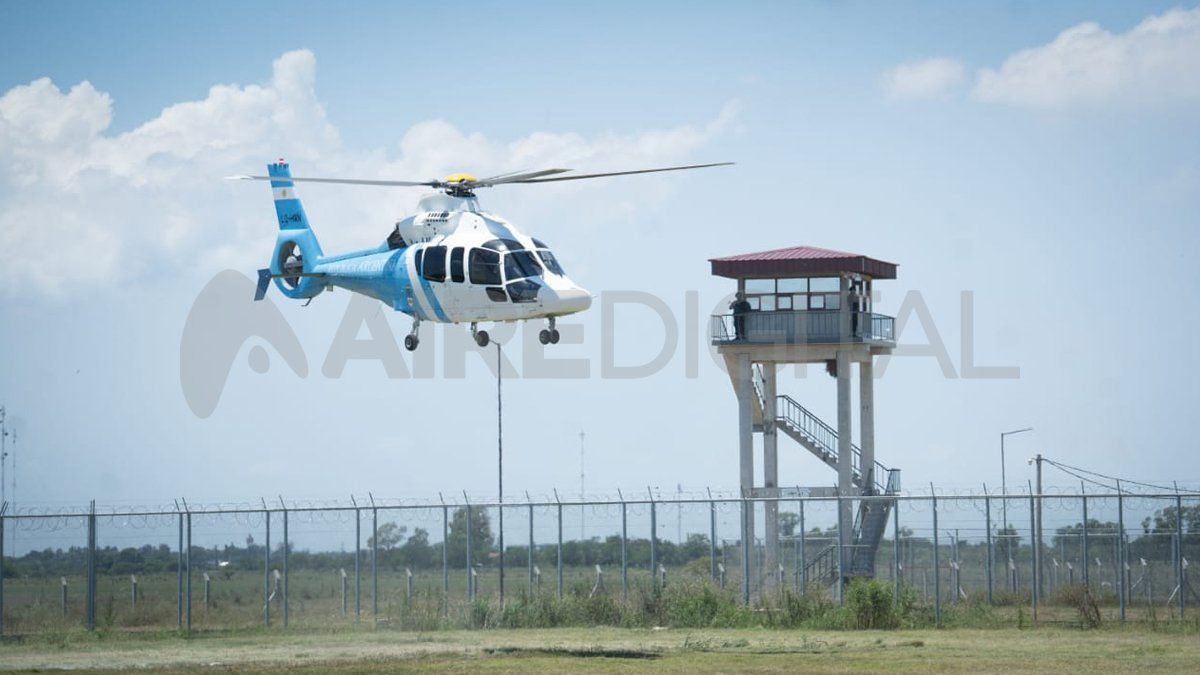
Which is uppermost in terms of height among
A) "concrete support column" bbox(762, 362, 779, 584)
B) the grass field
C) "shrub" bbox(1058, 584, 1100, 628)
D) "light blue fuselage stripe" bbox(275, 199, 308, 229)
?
"light blue fuselage stripe" bbox(275, 199, 308, 229)

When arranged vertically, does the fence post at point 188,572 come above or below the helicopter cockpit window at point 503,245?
below

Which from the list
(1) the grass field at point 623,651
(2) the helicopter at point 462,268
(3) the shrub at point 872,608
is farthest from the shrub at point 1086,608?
(2) the helicopter at point 462,268

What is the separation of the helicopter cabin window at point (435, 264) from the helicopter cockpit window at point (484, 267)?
2.63ft

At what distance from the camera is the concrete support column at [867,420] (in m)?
53.0

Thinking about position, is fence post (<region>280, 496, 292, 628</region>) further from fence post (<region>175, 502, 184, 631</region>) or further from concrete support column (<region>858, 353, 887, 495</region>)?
concrete support column (<region>858, 353, 887, 495</region>)

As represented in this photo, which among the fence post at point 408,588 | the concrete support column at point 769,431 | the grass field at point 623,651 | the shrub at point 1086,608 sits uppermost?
the concrete support column at point 769,431

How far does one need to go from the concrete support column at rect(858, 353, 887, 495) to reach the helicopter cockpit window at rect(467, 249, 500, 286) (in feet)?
62.5

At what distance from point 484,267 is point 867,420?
19559 millimetres

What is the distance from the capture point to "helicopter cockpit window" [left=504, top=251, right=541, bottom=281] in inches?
1467

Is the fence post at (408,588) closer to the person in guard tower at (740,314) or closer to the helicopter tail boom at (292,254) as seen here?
the helicopter tail boom at (292,254)

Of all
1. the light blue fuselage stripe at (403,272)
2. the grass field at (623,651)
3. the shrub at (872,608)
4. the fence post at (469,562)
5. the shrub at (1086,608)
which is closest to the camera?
the grass field at (623,651)

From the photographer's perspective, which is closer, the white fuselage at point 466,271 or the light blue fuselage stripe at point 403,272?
the white fuselage at point 466,271

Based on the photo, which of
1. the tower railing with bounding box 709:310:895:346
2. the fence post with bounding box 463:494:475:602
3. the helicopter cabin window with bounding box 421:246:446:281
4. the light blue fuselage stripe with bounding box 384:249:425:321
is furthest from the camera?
the tower railing with bounding box 709:310:895:346

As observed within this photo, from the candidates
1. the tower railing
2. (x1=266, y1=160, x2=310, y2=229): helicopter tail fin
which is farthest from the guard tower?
(x1=266, y1=160, x2=310, y2=229): helicopter tail fin
